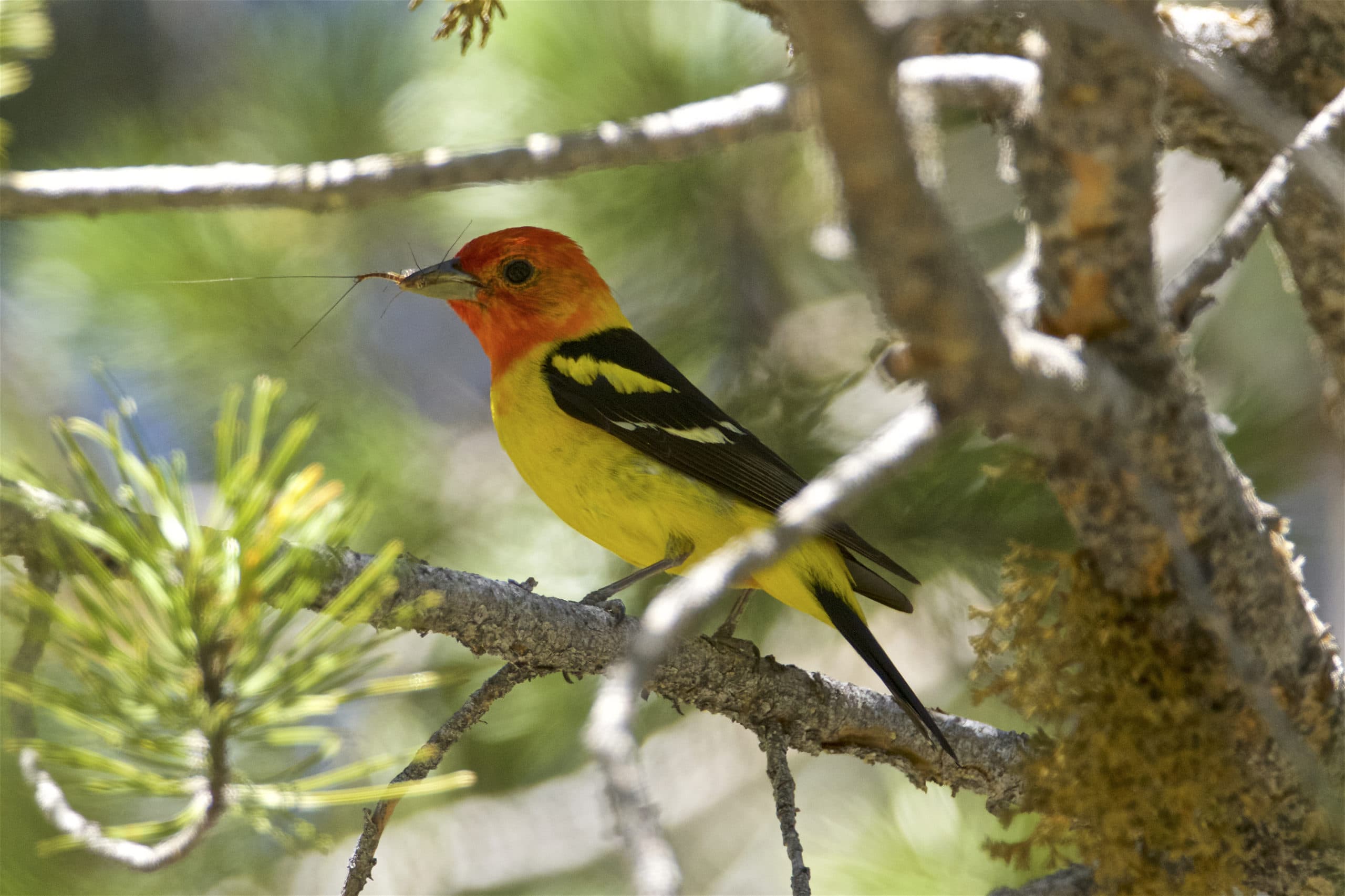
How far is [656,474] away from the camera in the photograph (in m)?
3.02

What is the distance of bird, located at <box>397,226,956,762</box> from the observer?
2.97 meters

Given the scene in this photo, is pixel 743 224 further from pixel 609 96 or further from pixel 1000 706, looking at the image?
pixel 1000 706

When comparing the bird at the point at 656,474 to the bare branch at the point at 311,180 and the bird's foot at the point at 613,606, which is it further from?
the bare branch at the point at 311,180

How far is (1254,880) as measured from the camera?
7.09 feet

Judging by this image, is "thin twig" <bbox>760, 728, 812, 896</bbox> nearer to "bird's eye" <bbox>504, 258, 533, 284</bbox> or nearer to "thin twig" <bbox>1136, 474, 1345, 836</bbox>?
"thin twig" <bbox>1136, 474, 1345, 836</bbox>

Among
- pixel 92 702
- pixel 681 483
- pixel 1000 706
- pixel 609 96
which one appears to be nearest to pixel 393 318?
pixel 609 96

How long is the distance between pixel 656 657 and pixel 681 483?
6.18ft

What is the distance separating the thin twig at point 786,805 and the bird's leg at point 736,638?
200mm

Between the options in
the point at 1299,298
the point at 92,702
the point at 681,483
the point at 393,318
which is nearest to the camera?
the point at 92,702

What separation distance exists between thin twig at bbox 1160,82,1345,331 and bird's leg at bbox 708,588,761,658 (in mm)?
1247

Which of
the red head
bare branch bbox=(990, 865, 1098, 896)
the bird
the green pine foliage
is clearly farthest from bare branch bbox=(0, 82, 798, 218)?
bare branch bbox=(990, 865, 1098, 896)

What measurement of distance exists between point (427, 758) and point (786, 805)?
0.77 meters

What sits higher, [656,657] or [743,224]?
[743,224]

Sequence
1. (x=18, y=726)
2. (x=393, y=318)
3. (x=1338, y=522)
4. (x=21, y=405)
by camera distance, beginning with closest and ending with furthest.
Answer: (x=18, y=726)
(x=1338, y=522)
(x=21, y=405)
(x=393, y=318)
